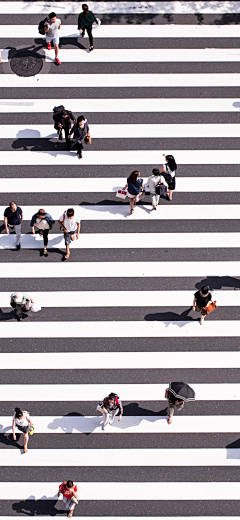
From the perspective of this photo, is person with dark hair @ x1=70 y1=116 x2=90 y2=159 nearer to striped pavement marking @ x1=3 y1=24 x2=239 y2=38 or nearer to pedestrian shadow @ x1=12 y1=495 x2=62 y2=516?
striped pavement marking @ x1=3 y1=24 x2=239 y2=38

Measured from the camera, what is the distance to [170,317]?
1283 centimetres

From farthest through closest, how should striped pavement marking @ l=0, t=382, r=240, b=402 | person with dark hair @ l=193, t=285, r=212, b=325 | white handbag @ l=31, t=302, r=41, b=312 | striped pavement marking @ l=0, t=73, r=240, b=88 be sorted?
striped pavement marking @ l=0, t=73, r=240, b=88
white handbag @ l=31, t=302, r=41, b=312
striped pavement marking @ l=0, t=382, r=240, b=402
person with dark hair @ l=193, t=285, r=212, b=325

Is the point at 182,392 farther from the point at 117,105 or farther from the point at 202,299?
the point at 117,105

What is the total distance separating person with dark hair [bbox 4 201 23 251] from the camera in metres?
12.3

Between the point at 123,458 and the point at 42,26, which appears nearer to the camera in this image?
the point at 123,458

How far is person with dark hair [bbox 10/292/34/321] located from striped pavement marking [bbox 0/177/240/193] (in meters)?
3.34

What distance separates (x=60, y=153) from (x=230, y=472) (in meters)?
9.28

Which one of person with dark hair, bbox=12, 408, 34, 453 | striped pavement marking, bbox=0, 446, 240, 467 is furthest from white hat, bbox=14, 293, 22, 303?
striped pavement marking, bbox=0, 446, 240, 467

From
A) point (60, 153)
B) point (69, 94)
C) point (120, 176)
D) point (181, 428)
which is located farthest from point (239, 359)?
point (69, 94)

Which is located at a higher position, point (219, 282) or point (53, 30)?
point (53, 30)

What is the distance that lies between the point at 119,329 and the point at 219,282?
2.86 metres

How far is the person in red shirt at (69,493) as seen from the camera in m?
10.3

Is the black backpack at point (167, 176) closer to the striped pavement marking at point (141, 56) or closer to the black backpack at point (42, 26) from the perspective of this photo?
the striped pavement marking at point (141, 56)

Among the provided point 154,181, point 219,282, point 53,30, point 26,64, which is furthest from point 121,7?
point 219,282
